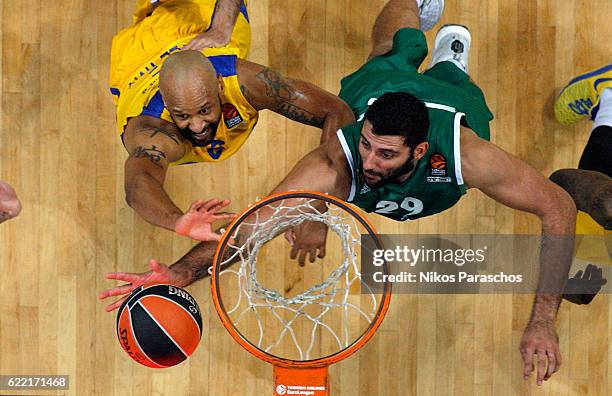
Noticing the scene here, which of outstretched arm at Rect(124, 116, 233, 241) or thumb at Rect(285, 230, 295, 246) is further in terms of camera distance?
thumb at Rect(285, 230, 295, 246)

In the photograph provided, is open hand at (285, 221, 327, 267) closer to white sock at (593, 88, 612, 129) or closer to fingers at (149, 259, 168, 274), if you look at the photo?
fingers at (149, 259, 168, 274)

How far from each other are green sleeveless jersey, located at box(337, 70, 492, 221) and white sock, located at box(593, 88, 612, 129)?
0.43 meters

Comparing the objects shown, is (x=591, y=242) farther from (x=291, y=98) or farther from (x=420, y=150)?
(x=291, y=98)

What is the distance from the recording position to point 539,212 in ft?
8.26

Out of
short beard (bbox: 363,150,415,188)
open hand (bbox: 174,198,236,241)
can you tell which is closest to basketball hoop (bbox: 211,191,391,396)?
short beard (bbox: 363,150,415,188)

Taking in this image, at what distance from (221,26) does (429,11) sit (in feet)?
2.72

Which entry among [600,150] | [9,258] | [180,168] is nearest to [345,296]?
[180,168]

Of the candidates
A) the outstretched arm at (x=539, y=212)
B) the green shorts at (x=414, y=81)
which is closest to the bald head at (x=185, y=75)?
the green shorts at (x=414, y=81)

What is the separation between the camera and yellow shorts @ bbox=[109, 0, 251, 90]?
110 inches

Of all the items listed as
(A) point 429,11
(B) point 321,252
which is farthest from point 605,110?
(B) point 321,252

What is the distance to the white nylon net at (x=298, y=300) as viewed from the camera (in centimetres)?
296

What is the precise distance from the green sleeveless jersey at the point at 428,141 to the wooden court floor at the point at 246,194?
48cm

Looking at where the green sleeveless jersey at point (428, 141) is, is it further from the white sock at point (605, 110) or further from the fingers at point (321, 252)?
the white sock at point (605, 110)

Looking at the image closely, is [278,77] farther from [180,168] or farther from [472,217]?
[472,217]
